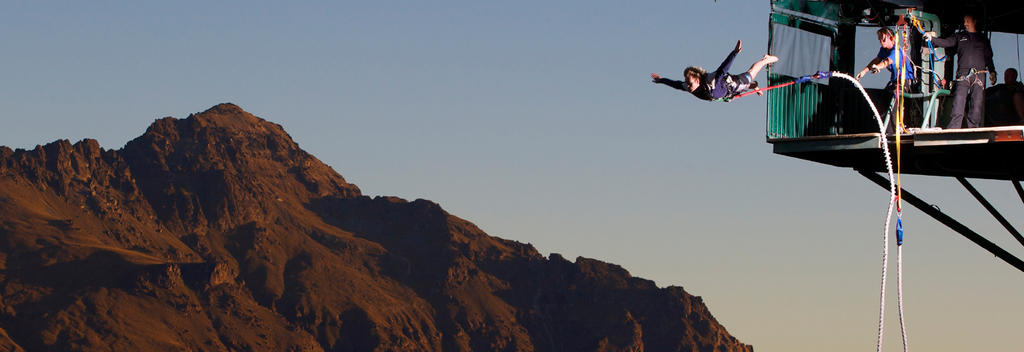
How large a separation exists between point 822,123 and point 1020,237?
16.2 ft

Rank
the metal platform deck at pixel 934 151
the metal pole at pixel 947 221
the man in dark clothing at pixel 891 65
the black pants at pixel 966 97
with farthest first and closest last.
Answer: the metal pole at pixel 947 221 → the man in dark clothing at pixel 891 65 → the black pants at pixel 966 97 → the metal platform deck at pixel 934 151

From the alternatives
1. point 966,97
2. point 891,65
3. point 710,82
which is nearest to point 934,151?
point 966,97

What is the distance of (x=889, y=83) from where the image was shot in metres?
29.0

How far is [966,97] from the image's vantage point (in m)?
27.9

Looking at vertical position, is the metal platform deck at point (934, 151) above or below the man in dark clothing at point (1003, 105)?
below

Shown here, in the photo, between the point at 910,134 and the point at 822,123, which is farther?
the point at 822,123

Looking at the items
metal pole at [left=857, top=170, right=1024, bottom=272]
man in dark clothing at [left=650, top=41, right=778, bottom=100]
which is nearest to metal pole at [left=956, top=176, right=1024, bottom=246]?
metal pole at [left=857, top=170, right=1024, bottom=272]

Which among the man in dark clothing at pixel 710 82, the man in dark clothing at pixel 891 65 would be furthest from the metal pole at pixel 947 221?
the man in dark clothing at pixel 710 82

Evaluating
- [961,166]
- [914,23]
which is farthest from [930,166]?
[914,23]

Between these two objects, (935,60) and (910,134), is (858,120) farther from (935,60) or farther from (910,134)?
(910,134)

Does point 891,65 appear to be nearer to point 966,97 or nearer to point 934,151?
point 966,97

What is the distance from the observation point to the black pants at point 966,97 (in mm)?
27859

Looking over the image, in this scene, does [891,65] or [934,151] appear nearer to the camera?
[934,151]

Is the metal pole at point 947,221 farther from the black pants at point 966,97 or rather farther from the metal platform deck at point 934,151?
the black pants at point 966,97
